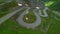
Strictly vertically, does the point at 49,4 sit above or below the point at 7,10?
below

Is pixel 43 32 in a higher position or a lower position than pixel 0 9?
lower

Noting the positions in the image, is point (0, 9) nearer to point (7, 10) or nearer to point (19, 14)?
point (7, 10)

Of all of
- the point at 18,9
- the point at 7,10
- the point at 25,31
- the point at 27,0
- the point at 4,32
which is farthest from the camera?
the point at 27,0

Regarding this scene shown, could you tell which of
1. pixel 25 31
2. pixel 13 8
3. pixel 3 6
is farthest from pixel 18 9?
pixel 25 31

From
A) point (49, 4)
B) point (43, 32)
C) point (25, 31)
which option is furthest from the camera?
point (49, 4)

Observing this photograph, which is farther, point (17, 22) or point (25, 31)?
point (17, 22)

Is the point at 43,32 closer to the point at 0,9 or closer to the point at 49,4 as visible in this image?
the point at 0,9

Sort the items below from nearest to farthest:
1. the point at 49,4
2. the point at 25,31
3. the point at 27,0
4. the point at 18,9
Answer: the point at 25,31 → the point at 18,9 → the point at 27,0 → the point at 49,4

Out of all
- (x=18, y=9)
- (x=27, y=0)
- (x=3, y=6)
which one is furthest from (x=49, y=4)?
(x=3, y=6)

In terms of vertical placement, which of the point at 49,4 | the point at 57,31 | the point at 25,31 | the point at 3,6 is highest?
the point at 3,6
